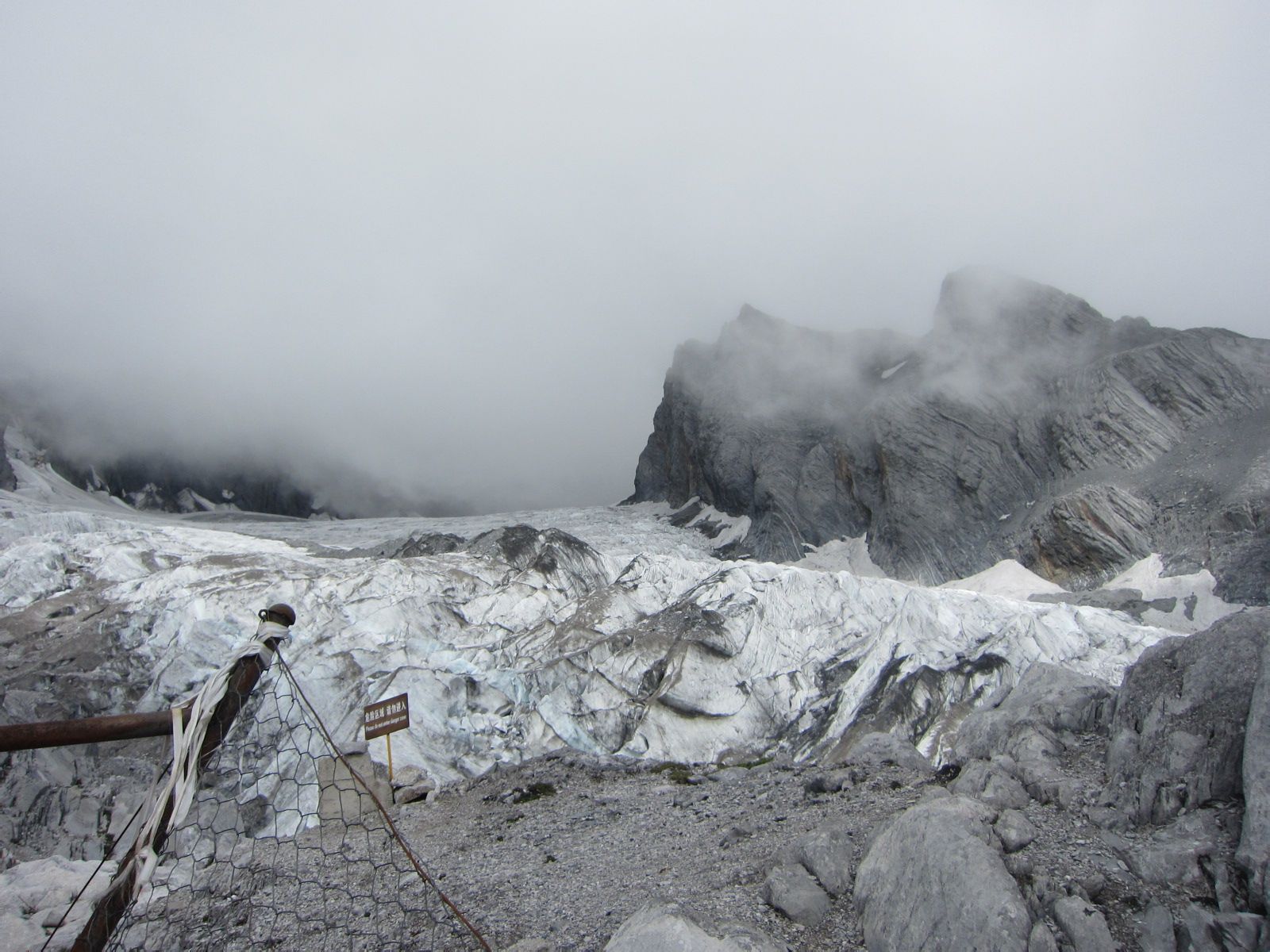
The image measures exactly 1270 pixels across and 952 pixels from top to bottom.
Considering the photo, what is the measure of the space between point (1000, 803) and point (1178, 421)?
182 feet

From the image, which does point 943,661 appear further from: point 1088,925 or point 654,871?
point 1088,925

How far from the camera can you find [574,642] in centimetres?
2458

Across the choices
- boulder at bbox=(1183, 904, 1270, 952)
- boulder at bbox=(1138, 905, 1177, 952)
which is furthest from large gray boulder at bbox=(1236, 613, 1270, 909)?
boulder at bbox=(1138, 905, 1177, 952)

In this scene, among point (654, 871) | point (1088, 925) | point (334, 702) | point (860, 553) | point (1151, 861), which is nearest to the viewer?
point (1088, 925)

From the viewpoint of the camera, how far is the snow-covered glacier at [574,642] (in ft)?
70.7

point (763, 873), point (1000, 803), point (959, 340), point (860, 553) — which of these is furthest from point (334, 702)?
point (959, 340)

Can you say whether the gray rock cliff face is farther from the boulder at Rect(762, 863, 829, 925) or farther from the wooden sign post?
Answer: the boulder at Rect(762, 863, 829, 925)

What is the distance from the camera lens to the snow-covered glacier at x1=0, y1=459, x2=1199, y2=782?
2156cm

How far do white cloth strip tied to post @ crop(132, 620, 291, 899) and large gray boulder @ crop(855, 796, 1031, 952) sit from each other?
4.94 metres

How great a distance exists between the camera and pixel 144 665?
24625 millimetres

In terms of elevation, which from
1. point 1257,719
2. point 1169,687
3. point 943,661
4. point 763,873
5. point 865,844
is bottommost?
point 943,661

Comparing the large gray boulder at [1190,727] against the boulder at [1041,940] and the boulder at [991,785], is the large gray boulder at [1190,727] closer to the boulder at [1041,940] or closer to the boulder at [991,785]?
the boulder at [991,785]

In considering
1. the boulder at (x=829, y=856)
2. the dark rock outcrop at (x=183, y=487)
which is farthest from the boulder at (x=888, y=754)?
the dark rock outcrop at (x=183, y=487)

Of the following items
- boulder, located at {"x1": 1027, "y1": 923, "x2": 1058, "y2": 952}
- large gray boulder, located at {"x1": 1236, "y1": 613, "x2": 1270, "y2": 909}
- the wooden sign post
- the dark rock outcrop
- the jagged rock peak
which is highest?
the jagged rock peak
